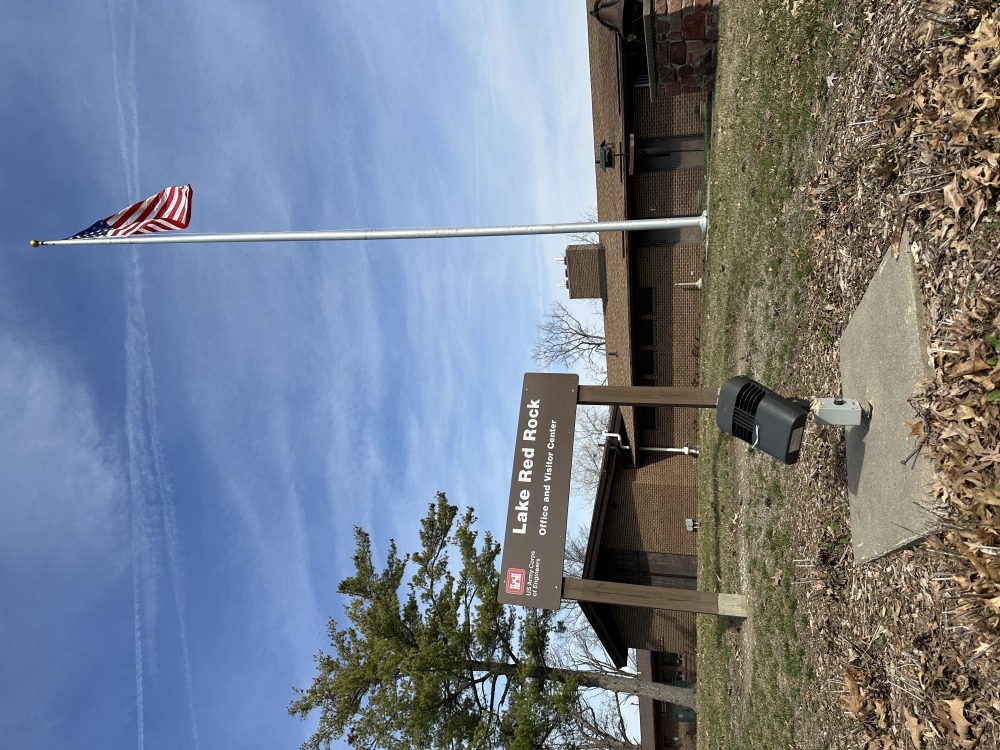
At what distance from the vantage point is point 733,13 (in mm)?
12852

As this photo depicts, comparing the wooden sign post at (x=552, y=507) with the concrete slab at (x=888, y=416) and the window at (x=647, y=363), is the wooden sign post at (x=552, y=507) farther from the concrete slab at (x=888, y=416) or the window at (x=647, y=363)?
the window at (x=647, y=363)

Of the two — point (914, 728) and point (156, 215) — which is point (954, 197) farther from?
point (156, 215)

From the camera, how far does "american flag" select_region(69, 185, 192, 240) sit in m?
10.6

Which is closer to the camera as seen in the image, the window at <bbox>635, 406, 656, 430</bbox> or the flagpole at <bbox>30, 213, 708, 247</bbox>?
the flagpole at <bbox>30, 213, 708, 247</bbox>

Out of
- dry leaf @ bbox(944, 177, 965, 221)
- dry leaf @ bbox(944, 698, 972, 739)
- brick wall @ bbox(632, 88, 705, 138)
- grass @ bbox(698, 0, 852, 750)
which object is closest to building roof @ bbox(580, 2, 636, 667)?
brick wall @ bbox(632, 88, 705, 138)

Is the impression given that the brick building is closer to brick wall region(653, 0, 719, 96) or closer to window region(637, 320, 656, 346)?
window region(637, 320, 656, 346)

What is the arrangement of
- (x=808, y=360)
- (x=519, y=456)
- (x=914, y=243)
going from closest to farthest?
(x=914, y=243) < (x=808, y=360) < (x=519, y=456)

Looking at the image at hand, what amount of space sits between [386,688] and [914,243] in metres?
16.3

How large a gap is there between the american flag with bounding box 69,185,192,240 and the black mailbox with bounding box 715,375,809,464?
9538mm

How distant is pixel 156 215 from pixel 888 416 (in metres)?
11.4

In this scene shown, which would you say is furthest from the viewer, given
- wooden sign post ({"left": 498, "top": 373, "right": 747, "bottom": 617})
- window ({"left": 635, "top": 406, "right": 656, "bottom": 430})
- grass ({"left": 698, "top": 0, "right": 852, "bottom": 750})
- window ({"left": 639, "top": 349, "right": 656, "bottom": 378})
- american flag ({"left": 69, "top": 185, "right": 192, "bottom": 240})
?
window ({"left": 635, "top": 406, "right": 656, "bottom": 430})

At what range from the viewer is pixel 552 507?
945 cm

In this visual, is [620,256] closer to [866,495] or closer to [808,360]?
[808,360]

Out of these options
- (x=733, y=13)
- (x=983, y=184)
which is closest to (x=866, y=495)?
(x=983, y=184)
